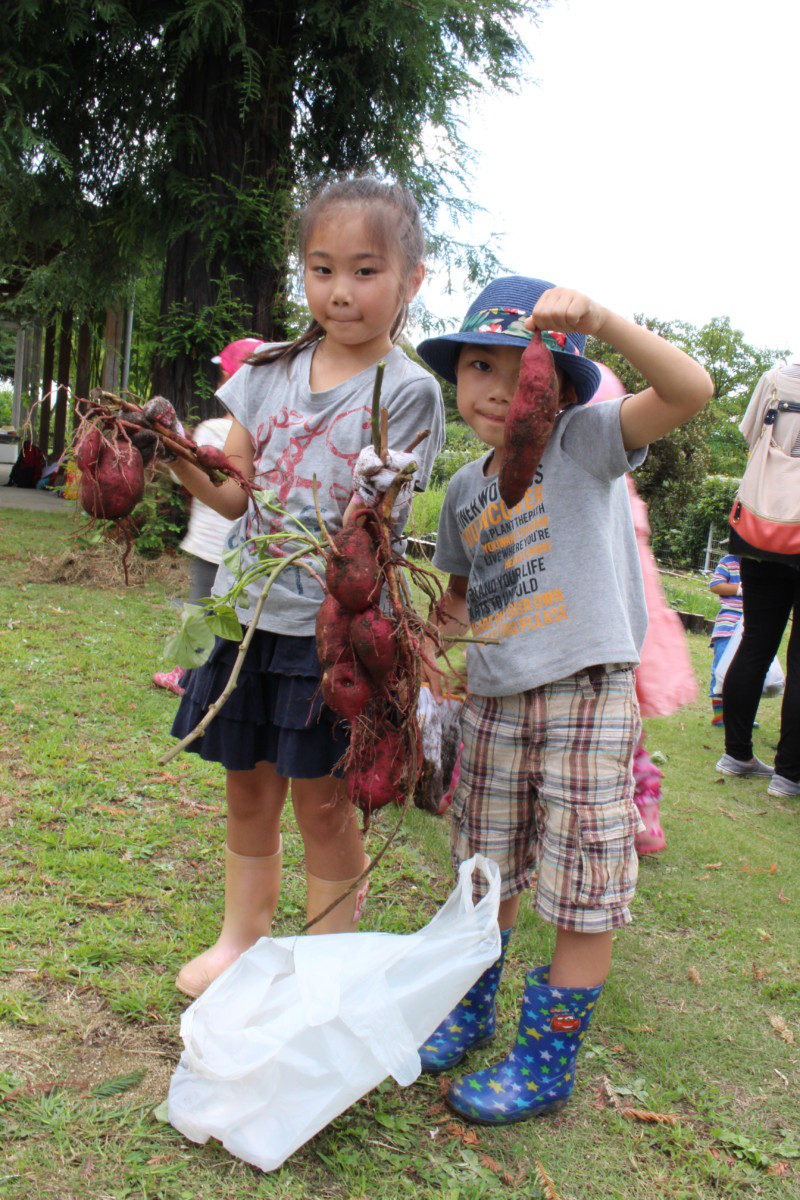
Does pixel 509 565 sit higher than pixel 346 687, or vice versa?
pixel 509 565

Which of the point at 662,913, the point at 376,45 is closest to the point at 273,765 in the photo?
the point at 662,913

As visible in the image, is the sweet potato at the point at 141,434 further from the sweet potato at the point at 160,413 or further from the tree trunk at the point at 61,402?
the tree trunk at the point at 61,402

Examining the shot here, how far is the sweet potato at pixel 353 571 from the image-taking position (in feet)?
4.80

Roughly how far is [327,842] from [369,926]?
64cm

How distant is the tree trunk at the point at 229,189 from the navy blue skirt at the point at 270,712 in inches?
198

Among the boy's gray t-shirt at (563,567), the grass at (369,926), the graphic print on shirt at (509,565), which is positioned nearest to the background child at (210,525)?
the grass at (369,926)

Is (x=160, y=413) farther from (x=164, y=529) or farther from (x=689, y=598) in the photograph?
(x=689, y=598)

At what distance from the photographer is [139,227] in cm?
720

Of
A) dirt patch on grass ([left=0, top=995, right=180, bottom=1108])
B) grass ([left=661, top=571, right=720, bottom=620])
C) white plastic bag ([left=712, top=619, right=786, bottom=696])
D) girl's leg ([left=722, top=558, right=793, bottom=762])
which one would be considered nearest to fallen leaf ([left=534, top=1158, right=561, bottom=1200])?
dirt patch on grass ([left=0, top=995, right=180, bottom=1108])

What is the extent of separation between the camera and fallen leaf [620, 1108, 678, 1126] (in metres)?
1.80

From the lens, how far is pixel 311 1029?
4.92 feet

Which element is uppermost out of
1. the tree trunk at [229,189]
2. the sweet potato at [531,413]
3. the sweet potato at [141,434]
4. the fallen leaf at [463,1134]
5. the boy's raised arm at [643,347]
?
the tree trunk at [229,189]

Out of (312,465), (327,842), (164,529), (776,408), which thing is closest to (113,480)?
(312,465)

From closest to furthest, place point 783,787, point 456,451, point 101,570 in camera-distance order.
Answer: point 783,787
point 101,570
point 456,451
